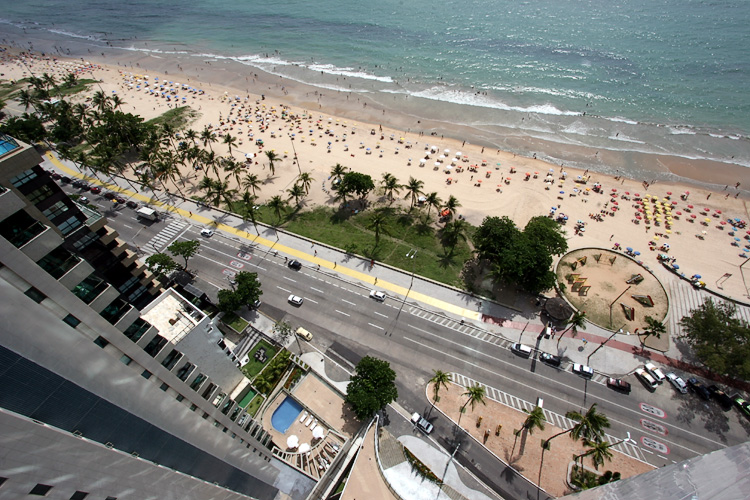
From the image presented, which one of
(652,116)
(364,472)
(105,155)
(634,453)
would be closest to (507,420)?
(634,453)

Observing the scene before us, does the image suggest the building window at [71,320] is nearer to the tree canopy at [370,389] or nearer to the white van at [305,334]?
the tree canopy at [370,389]

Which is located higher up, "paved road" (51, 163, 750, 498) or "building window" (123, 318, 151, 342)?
"building window" (123, 318, 151, 342)

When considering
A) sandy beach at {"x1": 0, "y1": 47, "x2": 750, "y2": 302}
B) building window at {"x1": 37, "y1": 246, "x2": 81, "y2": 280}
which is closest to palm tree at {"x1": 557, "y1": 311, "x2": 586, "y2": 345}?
sandy beach at {"x1": 0, "y1": 47, "x2": 750, "y2": 302}

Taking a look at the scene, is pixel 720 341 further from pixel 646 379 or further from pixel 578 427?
pixel 578 427

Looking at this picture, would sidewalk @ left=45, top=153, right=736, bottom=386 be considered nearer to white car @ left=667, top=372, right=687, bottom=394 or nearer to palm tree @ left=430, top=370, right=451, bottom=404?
white car @ left=667, top=372, right=687, bottom=394

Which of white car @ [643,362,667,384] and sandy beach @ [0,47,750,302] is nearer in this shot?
white car @ [643,362,667,384]
